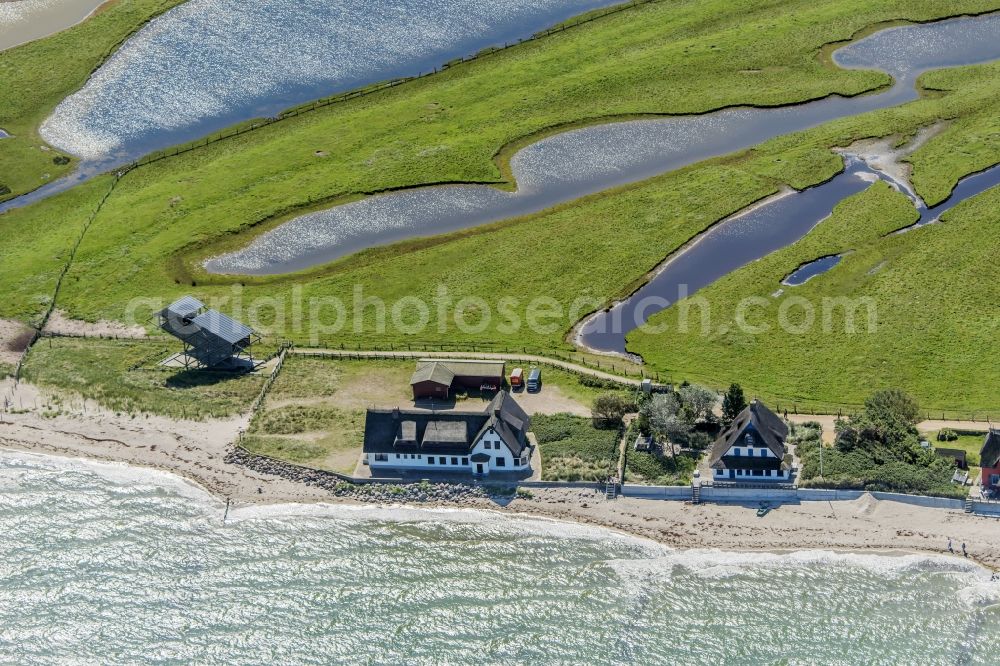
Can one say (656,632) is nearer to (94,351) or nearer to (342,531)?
(342,531)

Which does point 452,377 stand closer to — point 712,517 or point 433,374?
point 433,374

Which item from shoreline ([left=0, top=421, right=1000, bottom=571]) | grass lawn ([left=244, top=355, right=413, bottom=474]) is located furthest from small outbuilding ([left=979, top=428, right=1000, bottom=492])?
grass lawn ([left=244, top=355, right=413, bottom=474])

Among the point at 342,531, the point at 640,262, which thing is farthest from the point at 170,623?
the point at 640,262

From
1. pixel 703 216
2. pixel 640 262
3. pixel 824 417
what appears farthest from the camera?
A: pixel 703 216

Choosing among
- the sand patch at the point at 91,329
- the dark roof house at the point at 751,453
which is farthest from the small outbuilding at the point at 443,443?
the sand patch at the point at 91,329

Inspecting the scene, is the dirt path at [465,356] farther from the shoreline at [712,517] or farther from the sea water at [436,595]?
the sea water at [436,595]

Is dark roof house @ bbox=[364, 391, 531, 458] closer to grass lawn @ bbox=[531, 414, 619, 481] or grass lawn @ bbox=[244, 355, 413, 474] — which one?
grass lawn @ bbox=[531, 414, 619, 481]
